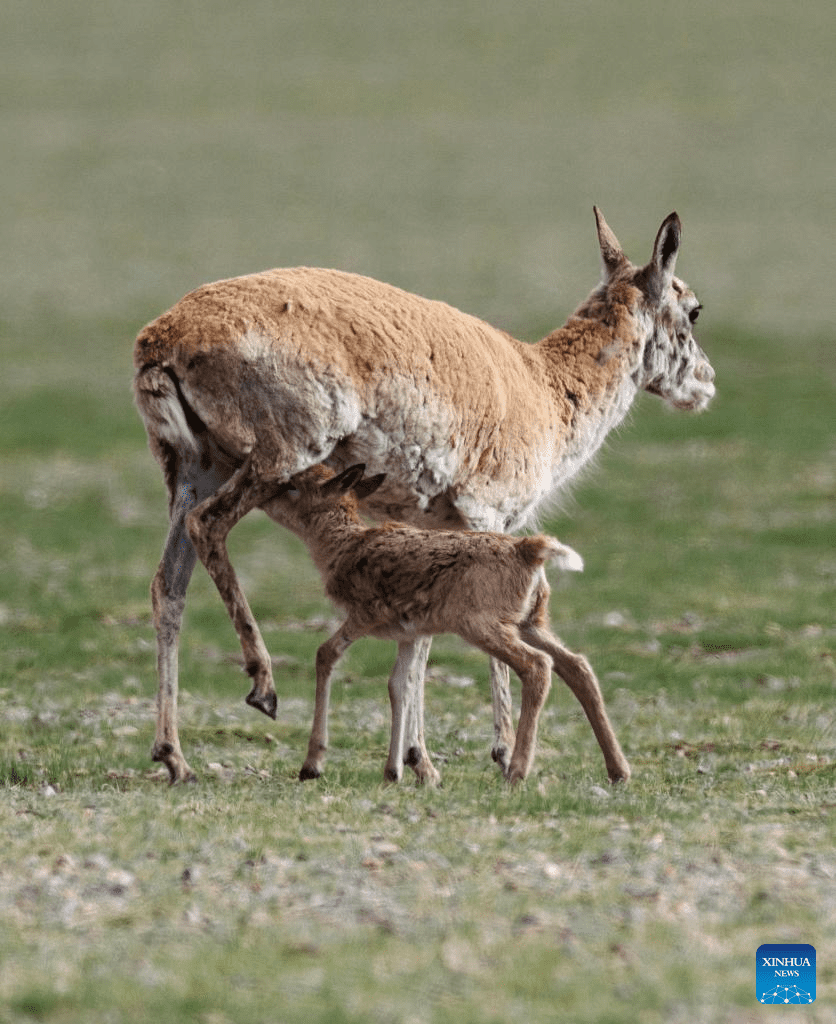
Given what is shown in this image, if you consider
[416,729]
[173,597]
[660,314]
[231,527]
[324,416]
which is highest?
[660,314]

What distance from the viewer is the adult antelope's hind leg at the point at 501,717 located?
9984 millimetres

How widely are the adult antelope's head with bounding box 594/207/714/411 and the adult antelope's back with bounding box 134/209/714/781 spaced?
26.0 inches

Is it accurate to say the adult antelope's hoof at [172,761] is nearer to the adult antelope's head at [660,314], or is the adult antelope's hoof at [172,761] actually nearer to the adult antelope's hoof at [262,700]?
the adult antelope's hoof at [262,700]

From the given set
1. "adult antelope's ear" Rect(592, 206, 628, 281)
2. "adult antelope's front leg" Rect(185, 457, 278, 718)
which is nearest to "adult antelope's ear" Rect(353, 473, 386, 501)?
"adult antelope's front leg" Rect(185, 457, 278, 718)

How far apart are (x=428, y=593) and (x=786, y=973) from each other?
3.54 meters

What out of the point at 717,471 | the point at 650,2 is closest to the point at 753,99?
the point at 650,2

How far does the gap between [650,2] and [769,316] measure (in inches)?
2727

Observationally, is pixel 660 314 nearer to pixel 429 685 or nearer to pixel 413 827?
pixel 429 685

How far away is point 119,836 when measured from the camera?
24.4 feet

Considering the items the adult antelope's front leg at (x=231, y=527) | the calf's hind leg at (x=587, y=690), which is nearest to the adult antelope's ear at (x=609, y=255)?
the calf's hind leg at (x=587, y=690)

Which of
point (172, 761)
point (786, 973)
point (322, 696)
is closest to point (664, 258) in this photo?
point (322, 696)

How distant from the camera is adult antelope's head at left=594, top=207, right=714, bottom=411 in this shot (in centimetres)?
1151

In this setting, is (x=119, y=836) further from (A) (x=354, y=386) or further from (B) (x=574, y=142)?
Answer: (B) (x=574, y=142)

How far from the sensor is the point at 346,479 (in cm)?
926
